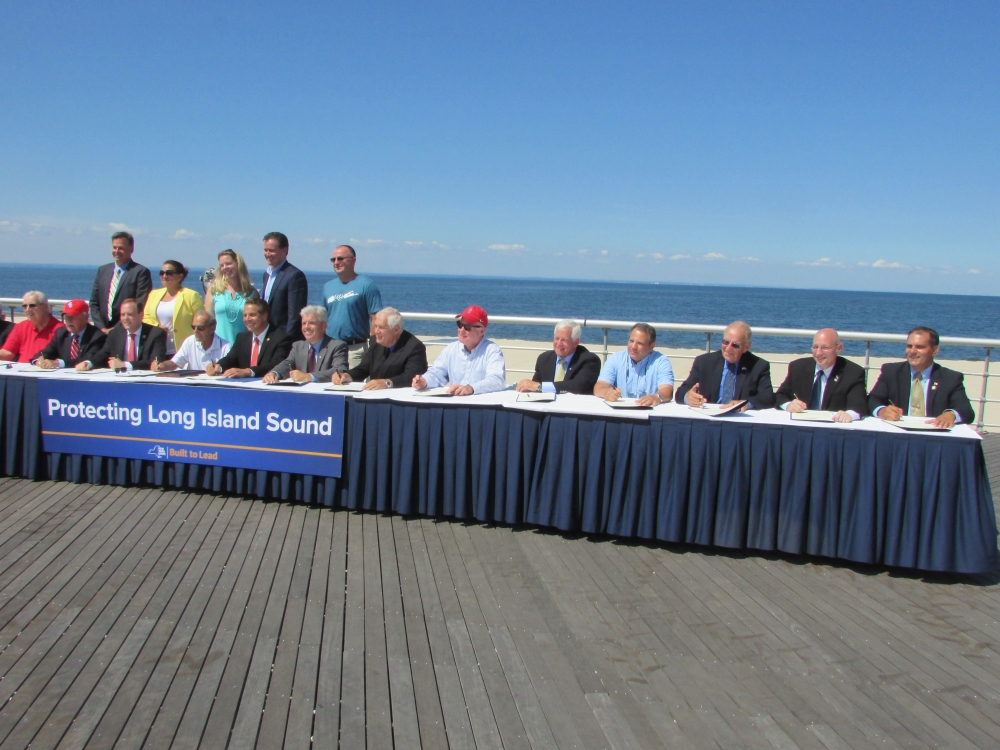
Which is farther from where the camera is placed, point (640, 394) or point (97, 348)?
point (97, 348)

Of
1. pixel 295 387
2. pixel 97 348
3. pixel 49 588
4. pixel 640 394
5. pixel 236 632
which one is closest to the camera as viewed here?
pixel 236 632

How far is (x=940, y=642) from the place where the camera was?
2.79m

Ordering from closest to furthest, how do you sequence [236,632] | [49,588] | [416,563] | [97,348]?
[236,632]
[49,588]
[416,563]
[97,348]

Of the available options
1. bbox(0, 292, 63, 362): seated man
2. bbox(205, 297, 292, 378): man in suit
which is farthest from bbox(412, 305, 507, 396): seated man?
bbox(0, 292, 63, 362): seated man

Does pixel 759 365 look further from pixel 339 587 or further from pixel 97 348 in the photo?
pixel 97 348

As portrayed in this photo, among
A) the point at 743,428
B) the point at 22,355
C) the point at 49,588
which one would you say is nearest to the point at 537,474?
the point at 743,428

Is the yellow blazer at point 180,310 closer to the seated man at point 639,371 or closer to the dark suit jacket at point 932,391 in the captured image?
the seated man at point 639,371

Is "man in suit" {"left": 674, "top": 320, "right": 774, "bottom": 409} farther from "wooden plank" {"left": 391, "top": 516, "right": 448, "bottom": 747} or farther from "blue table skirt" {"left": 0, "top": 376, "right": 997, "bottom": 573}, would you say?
"wooden plank" {"left": 391, "top": 516, "right": 448, "bottom": 747}

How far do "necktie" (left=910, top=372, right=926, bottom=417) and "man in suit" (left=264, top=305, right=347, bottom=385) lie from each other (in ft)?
12.5

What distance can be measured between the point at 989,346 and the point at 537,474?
4899 mm

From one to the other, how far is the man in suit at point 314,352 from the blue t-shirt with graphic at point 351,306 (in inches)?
18.7

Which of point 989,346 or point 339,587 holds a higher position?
point 989,346

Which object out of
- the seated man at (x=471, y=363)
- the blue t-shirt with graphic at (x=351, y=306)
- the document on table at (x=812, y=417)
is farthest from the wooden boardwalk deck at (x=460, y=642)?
the blue t-shirt with graphic at (x=351, y=306)

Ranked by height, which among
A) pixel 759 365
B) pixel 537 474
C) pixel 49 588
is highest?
pixel 759 365
